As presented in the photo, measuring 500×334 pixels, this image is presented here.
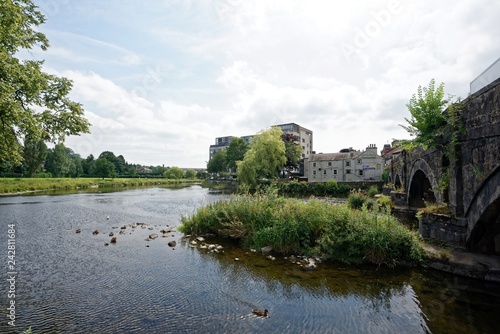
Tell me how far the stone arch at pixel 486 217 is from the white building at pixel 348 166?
168ft

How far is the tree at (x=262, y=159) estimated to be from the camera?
152ft

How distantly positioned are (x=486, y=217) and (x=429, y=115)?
505 cm

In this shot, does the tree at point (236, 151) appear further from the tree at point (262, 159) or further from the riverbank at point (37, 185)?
the riverbank at point (37, 185)

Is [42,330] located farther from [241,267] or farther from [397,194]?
[397,194]

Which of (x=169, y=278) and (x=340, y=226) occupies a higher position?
(x=340, y=226)

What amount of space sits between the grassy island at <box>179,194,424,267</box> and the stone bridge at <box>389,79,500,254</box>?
4.73ft

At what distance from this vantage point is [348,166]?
61469 mm

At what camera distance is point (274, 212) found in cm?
1439

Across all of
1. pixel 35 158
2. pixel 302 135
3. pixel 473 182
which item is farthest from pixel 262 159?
pixel 35 158

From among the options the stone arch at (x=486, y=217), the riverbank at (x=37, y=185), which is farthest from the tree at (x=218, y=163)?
the stone arch at (x=486, y=217)

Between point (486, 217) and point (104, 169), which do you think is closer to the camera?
point (486, 217)

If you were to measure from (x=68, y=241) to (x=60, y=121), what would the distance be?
740 centimetres

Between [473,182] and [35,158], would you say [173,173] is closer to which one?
[35,158]

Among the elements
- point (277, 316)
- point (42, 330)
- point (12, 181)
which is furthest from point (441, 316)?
point (12, 181)
